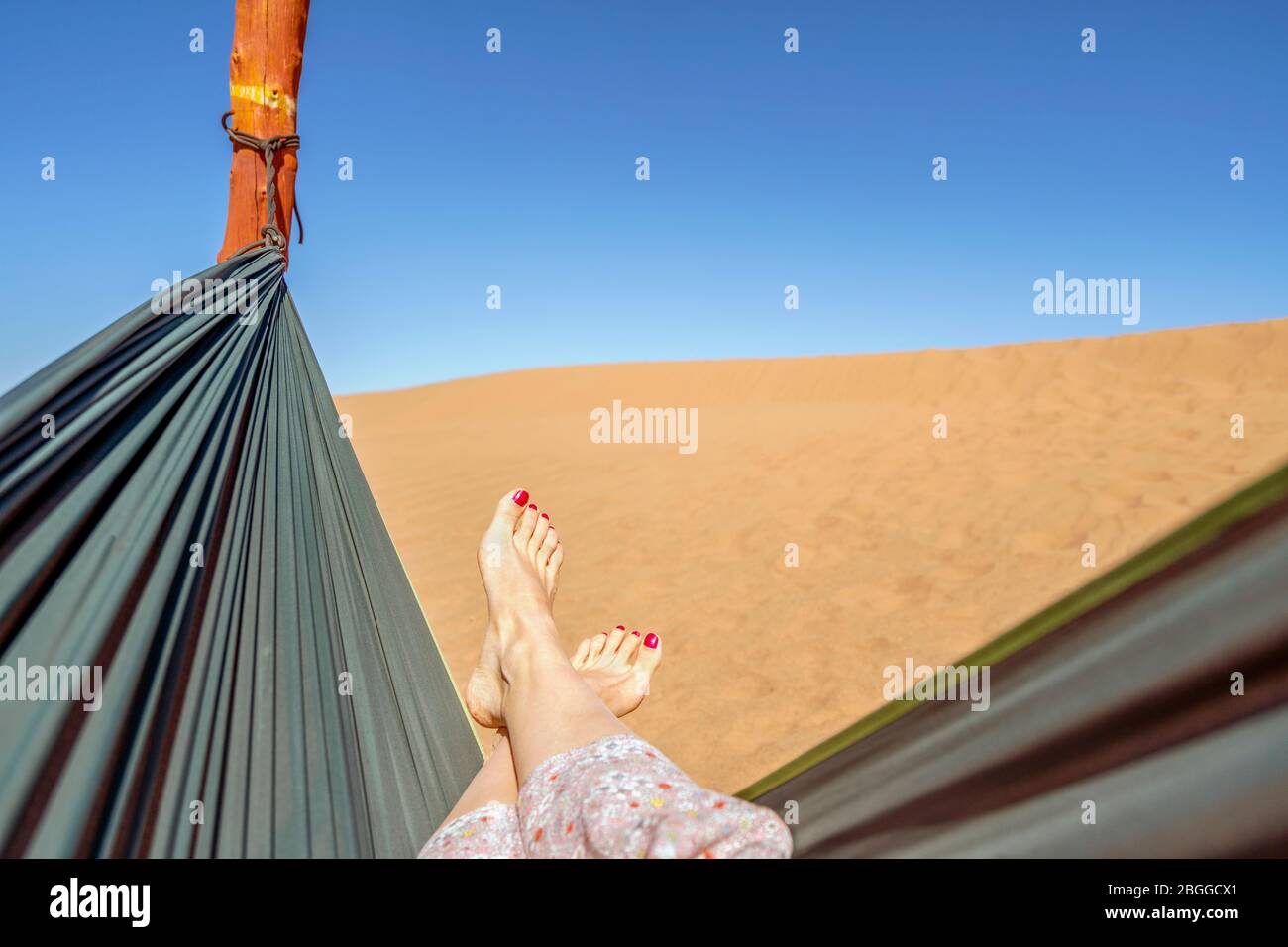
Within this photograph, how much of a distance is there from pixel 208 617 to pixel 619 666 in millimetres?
867

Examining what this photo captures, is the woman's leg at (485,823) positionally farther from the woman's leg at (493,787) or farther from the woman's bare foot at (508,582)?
the woman's bare foot at (508,582)

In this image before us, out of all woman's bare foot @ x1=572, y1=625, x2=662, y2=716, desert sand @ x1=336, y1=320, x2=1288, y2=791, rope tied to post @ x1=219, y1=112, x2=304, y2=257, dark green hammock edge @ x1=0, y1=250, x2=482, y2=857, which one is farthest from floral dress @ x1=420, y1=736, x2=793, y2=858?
rope tied to post @ x1=219, y1=112, x2=304, y2=257

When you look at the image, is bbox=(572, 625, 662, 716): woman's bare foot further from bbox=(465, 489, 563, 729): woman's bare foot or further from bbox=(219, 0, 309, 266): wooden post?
bbox=(219, 0, 309, 266): wooden post

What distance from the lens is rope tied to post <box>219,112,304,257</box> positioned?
58.8 inches

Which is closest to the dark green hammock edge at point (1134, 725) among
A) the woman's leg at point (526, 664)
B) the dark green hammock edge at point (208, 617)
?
the woman's leg at point (526, 664)

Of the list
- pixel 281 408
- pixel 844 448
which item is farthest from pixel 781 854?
pixel 844 448

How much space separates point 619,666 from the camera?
5.57ft

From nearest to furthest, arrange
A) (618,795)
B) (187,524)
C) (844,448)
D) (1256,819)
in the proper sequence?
(1256,819), (618,795), (187,524), (844,448)

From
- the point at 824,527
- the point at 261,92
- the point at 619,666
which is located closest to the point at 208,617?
the point at 619,666

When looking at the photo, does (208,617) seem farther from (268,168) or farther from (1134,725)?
(1134,725)

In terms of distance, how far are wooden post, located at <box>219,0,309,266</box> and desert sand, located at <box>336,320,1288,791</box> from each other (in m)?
1.54

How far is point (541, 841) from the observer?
0.81 metres
